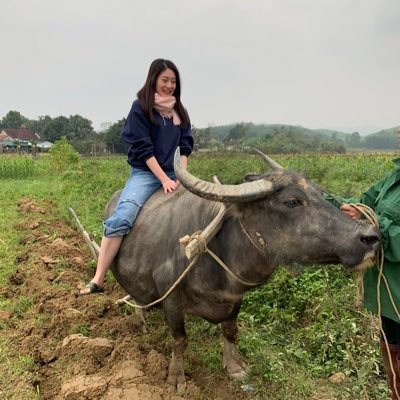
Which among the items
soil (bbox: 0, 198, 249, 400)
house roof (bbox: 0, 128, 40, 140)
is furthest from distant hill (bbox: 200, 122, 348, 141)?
house roof (bbox: 0, 128, 40, 140)

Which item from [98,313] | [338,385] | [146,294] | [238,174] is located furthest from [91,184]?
[338,385]

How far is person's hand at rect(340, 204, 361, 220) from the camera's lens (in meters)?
2.51

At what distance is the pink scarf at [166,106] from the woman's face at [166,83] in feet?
0.13

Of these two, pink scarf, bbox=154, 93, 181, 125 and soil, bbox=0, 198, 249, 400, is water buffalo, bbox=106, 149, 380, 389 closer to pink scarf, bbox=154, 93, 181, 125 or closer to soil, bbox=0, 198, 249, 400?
soil, bbox=0, 198, 249, 400

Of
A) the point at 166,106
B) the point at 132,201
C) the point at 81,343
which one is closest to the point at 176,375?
the point at 81,343

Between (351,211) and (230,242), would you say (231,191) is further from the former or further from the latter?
(351,211)

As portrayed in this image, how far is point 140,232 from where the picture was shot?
3.60 metres

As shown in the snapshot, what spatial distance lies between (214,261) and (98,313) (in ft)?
6.78

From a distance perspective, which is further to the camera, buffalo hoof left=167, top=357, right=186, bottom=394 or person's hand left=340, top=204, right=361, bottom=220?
buffalo hoof left=167, top=357, right=186, bottom=394

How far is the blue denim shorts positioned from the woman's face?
2.27 ft

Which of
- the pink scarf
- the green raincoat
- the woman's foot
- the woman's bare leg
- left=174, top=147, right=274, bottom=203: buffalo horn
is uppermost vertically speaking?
the pink scarf

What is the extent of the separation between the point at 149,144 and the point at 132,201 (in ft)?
1.63

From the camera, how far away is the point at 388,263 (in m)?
2.37

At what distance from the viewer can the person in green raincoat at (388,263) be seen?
2293 mm
